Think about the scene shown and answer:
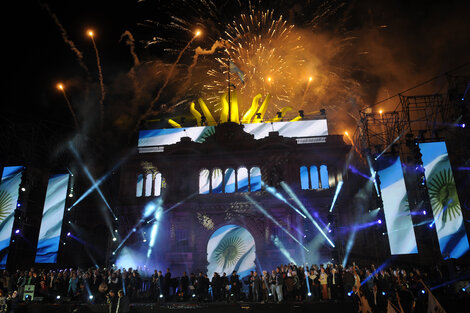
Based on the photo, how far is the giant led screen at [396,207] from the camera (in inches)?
711

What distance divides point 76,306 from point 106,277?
4.59 meters

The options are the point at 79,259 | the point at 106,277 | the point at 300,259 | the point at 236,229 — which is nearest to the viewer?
the point at 106,277

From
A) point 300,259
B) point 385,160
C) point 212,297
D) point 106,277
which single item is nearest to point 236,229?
point 300,259

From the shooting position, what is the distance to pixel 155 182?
1165 inches

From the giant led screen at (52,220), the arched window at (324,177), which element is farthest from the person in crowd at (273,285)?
the giant led screen at (52,220)

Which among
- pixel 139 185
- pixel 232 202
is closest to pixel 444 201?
pixel 232 202

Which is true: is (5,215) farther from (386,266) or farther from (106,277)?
(386,266)

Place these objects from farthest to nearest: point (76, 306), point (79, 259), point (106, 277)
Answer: point (79, 259)
point (106, 277)
point (76, 306)

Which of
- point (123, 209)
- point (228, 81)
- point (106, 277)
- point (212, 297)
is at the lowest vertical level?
point (212, 297)

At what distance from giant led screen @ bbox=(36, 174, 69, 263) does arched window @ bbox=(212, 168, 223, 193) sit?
1092cm

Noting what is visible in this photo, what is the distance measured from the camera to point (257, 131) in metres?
33.0

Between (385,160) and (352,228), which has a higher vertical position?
(385,160)

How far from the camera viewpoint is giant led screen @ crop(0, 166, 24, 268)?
2227cm

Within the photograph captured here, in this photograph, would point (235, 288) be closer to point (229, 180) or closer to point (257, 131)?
point (229, 180)
